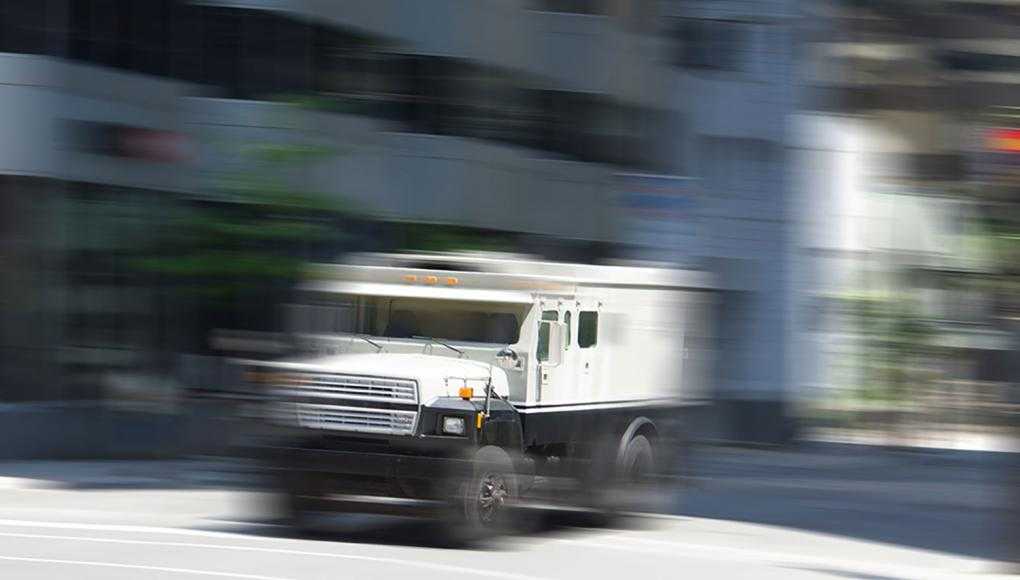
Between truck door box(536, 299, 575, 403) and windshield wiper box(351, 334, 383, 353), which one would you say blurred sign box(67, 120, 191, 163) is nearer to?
windshield wiper box(351, 334, 383, 353)

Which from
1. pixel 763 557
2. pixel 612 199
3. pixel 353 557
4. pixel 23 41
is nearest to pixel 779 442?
pixel 612 199

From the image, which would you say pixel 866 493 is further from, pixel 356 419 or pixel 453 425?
pixel 356 419

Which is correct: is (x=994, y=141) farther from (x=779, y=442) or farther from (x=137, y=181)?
(x=779, y=442)

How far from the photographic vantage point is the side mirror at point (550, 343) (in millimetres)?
14266

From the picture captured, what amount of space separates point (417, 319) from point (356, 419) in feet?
3.33

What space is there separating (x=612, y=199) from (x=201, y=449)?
15.8 meters

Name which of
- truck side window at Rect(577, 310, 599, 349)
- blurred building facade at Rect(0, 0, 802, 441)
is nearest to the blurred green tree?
blurred building facade at Rect(0, 0, 802, 441)

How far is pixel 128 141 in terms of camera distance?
23.3m

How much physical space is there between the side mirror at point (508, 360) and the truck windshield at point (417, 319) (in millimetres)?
79

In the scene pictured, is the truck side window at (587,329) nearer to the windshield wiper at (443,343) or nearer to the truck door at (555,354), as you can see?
the truck door at (555,354)

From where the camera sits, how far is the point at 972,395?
1290 cm

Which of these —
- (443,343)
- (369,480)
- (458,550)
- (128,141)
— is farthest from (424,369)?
(128,141)

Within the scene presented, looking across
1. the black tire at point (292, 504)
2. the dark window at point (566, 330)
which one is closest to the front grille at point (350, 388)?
the black tire at point (292, 504)

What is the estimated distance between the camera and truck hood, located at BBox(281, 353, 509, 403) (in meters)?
13.6
